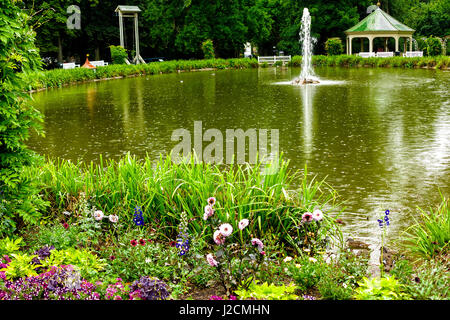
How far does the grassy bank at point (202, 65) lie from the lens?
95.1ft

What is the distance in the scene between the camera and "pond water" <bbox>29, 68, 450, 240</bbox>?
7.36 meters

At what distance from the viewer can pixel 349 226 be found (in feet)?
19.2

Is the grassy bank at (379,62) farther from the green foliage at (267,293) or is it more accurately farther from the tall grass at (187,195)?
the green foliage at (267,293)

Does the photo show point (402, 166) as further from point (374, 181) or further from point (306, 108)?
point (306, 108)

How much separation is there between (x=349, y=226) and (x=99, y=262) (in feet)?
9.62

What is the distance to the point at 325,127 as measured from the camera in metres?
12.6

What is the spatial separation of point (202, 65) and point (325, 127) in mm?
29475

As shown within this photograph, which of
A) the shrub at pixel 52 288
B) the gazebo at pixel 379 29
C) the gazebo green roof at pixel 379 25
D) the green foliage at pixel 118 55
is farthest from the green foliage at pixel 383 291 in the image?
the gazebo green roof at pixel 379 25

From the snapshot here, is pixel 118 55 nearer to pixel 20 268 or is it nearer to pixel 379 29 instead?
pixel 379 29

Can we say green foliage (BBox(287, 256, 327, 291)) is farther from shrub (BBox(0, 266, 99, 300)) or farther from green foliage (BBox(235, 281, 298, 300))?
shrub (BBox(0, 266, 99, 300))

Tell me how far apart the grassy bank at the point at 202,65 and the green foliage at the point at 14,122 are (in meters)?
20.4

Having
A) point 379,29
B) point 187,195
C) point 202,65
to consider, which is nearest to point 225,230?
point 187,195

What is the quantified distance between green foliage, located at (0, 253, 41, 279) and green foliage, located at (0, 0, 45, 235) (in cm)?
80

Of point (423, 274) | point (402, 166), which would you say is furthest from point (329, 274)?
point (402, 166)
